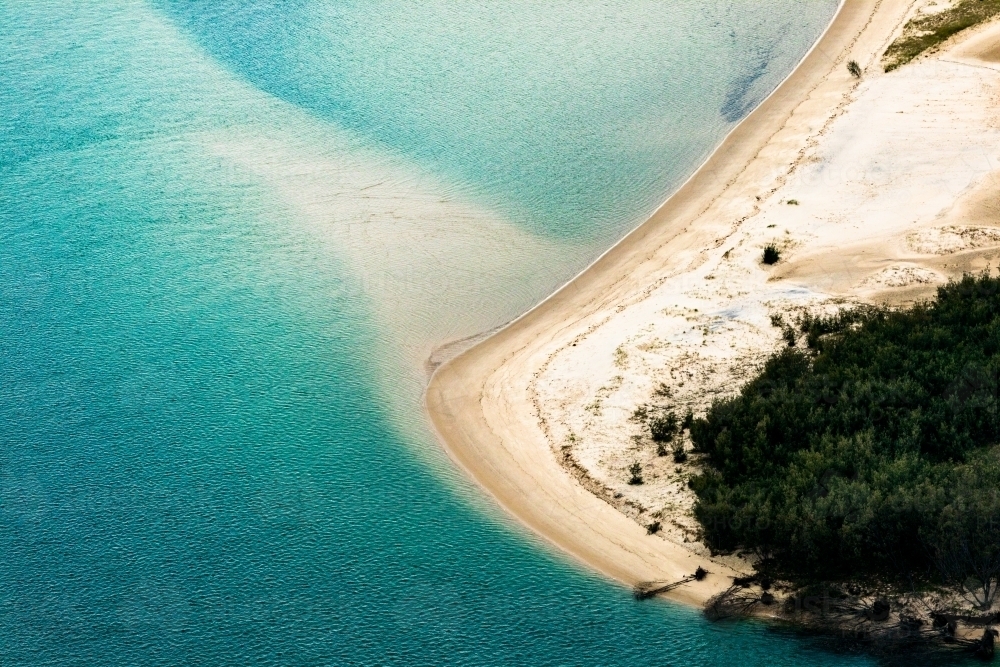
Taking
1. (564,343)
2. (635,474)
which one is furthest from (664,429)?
(564,343)

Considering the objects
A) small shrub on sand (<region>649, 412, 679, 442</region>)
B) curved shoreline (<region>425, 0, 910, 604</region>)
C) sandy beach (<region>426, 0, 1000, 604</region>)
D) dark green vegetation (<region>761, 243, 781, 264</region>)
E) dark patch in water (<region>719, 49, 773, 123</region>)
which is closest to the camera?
curved shoreline (<region>425, 0, 910, 604</region>)

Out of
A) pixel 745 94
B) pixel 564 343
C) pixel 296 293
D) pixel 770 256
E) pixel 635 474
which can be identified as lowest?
pixel 635 474

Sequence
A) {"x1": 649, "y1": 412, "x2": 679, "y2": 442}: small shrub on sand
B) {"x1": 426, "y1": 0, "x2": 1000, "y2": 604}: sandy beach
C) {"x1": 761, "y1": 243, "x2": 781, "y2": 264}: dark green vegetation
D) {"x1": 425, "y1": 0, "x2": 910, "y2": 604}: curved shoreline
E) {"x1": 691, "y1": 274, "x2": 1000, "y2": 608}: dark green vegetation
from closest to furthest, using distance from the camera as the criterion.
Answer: {"x1": 691, "y1": 274, "x2": 1000, "y2": 608}: dark green vegetation < {"x1": 425, "y1": 0, "x2": 910, "y2": 604}: curved shoreline < {"x1": 426, "y1": 0, "x2": 1000, "y2": 604}: sandy beach < {"x1": 649, "y1": 412, "x2": 679, "y2": 442}: small shrub on sand < {"x1": 761, "y1": 243, "x2": 781, "y2": 264}: dark green vegetation

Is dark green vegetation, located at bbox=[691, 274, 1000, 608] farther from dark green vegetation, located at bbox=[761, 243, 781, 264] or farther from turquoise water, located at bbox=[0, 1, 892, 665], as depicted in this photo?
dark green vegetation, located at bbox=[761, 243, 781, 264]

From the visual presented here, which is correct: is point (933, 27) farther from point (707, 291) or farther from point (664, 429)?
point (664, 429)

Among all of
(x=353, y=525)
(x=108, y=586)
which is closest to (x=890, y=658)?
(x=353, y=525)

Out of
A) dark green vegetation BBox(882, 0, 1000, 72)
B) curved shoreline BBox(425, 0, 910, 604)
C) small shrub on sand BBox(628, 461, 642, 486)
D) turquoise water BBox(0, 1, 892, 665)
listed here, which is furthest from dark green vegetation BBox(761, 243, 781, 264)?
dark green vegetation BBox(882, 0, 1000, 72)

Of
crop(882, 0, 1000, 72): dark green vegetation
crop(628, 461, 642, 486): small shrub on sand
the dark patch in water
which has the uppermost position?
crop(882, 0, 1000, 72): dark green vegetation
